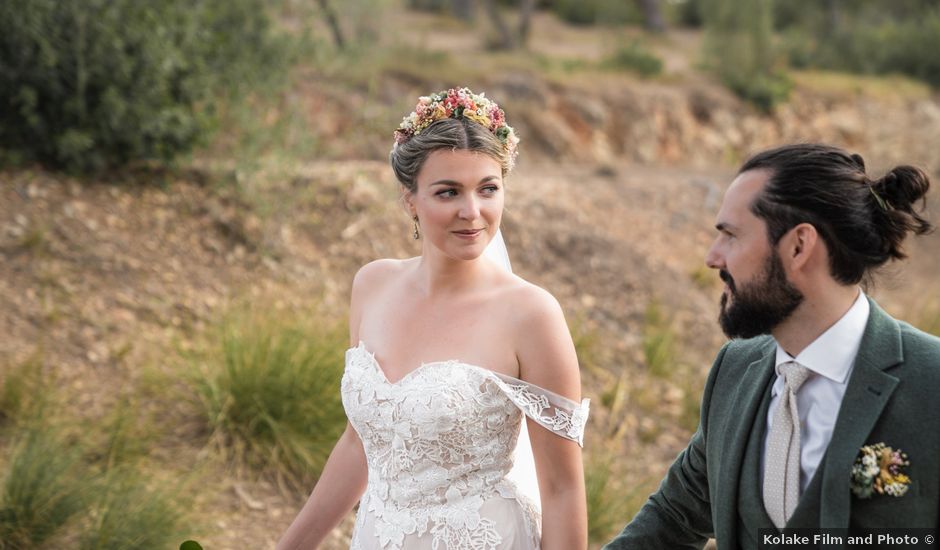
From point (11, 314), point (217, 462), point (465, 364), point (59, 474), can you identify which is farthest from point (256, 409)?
point (465, 364)

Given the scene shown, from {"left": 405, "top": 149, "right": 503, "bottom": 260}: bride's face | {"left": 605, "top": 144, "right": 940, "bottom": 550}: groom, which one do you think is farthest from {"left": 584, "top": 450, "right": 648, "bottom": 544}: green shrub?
{"left": 605, "top": 144, "right": 940, "bottom": 550}: groom

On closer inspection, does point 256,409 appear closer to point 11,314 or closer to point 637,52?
point 11,314

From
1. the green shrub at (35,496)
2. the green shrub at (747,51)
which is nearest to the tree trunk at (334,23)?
the green shrub at (35,496)

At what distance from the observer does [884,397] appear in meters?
2.33

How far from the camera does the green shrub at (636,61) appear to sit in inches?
637

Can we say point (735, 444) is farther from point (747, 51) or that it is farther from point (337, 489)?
point (747, 51)

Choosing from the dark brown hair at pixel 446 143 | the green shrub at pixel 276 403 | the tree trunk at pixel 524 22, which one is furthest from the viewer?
the tree trunk at pixel 524 22

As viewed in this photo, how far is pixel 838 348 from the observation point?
2465 millimetres

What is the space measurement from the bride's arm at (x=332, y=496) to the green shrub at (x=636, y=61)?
13.7m

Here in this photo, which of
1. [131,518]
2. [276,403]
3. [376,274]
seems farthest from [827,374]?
[276,403]

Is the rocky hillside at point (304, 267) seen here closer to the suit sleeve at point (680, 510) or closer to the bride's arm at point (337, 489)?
the suit sleeve at point (680, 510)

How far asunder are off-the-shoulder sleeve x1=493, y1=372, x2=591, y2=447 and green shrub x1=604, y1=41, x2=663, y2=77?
547 inches

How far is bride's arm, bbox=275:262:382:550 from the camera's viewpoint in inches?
127

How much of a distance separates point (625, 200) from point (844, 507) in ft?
30.7
